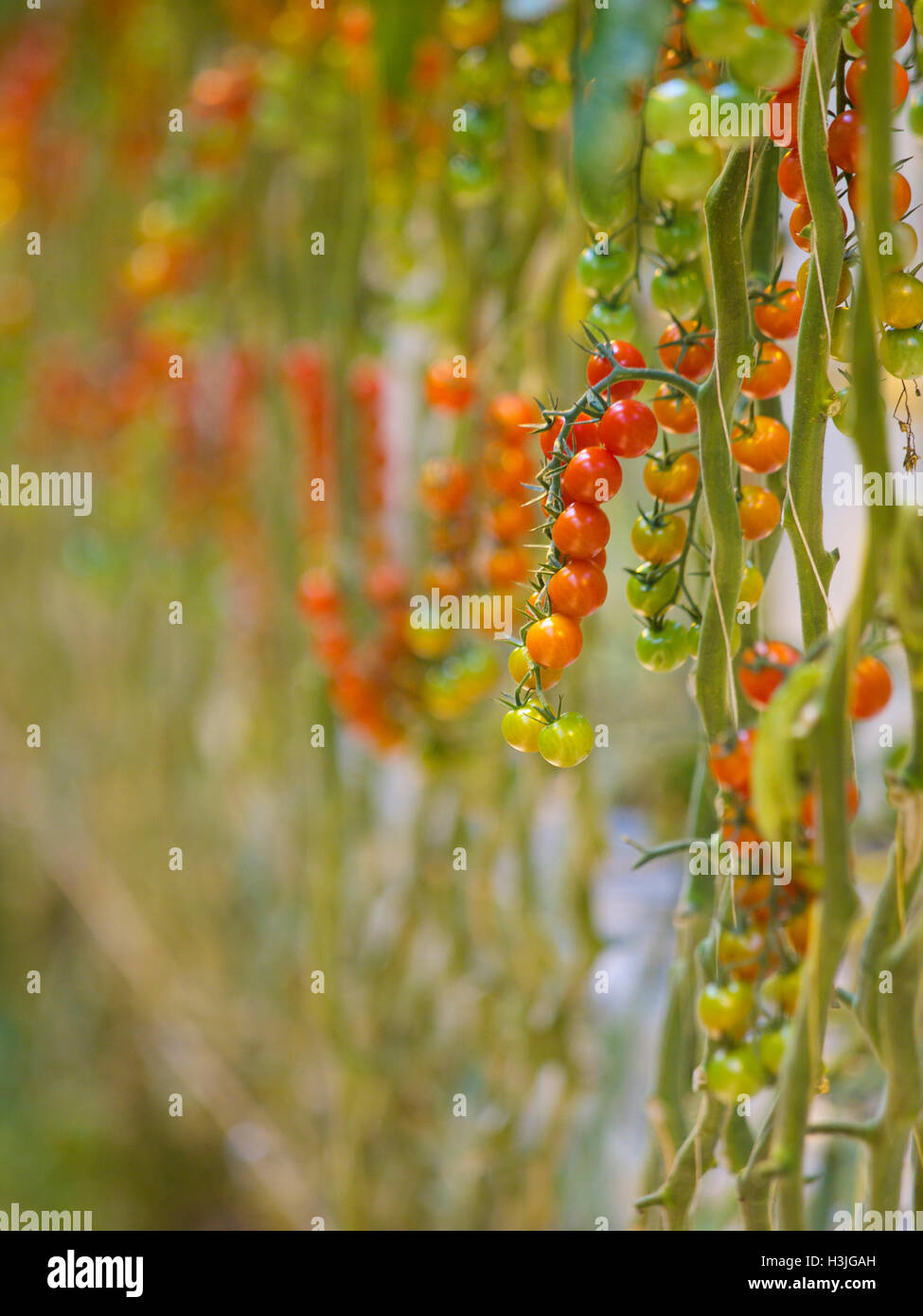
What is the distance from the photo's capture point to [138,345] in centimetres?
132

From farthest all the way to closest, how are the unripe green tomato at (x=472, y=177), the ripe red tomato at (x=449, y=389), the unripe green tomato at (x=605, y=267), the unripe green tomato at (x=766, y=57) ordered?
the ripe red tomato at (x=449, y=389), the unripe green tomato at (x=472, y=177), the unripe green tomato at (x=605, y=267), the unripe green tomato at (x=766, y=57)

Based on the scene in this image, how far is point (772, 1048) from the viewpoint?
1.10 ft

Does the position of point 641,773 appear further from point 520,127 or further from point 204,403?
point 204,403

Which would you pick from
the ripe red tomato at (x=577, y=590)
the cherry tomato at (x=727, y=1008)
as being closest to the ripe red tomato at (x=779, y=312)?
the ripe red tomato at (x=577, y=590)

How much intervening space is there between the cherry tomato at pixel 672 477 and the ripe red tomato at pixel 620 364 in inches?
1.1

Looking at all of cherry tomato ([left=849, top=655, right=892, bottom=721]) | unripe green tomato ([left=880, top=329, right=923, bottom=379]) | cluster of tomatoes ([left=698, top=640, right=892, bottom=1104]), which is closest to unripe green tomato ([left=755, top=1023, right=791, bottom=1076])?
cluster of tomatoes ([left=698, top=640, right=892, bottom=1104])

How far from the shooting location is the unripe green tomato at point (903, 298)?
0.30 meters

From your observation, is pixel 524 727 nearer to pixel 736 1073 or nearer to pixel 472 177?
pixel 736 1073

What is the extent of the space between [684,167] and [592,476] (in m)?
0.10

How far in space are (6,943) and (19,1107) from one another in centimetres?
43

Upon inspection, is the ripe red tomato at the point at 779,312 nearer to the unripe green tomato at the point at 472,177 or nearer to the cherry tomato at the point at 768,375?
the cherry tomato at the point at 768,375

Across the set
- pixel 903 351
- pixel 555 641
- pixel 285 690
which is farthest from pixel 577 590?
pixel 285 690

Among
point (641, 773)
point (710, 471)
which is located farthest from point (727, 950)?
point (641, 773)

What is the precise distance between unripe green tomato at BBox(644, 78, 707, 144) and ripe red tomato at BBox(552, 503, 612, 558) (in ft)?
0.37
